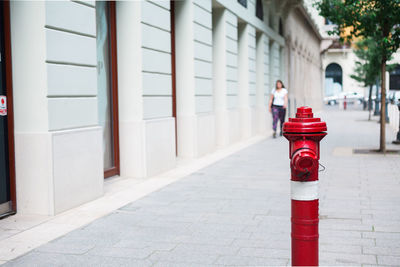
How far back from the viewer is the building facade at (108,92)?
6.10m

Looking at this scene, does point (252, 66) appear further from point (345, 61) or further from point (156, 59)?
point (345, 61)

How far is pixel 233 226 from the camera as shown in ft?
18.3

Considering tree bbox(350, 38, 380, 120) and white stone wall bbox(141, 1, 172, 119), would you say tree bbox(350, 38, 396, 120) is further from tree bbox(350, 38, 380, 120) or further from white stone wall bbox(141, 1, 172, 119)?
white stone wall bbox(141, 1, 172, 119)

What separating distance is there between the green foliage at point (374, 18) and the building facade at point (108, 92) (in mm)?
2940

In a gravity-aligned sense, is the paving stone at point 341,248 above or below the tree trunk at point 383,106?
below

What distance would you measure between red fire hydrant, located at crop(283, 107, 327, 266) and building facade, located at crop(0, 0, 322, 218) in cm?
364

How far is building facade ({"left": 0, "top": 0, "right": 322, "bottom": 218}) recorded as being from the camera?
6098mm

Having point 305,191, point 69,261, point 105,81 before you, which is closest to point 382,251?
point 305,191

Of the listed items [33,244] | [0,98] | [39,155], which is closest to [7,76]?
[0,98]

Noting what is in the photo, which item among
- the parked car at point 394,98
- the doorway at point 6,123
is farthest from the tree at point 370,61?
the doorway at point 6,123

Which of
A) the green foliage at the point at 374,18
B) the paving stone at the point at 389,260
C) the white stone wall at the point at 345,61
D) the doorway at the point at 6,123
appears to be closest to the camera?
the paving stone at the point at 389,260

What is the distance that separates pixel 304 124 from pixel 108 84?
19.6 feet

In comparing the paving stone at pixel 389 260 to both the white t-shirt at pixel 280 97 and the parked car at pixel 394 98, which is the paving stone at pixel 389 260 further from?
the parked car at pixel 394 98

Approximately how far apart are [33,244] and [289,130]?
2.90 meters
